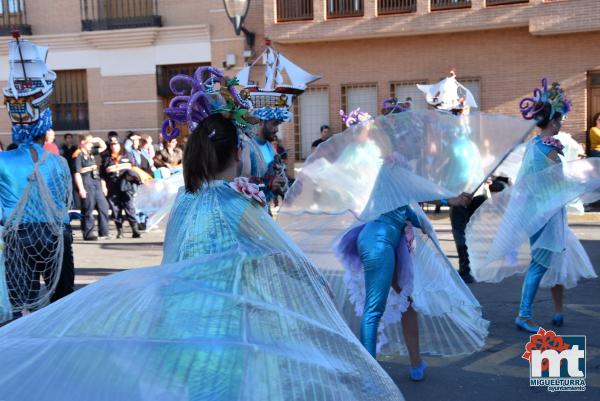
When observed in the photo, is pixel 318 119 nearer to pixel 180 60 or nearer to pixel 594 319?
pixel 180 60

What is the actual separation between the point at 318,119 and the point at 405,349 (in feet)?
49.6

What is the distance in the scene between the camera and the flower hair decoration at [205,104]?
12.0ft

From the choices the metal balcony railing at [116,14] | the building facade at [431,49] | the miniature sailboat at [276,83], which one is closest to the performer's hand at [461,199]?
the miniature sailboat at [276,83]

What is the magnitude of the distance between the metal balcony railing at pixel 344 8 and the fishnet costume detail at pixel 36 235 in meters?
14.7

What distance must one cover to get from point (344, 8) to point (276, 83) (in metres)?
12.3

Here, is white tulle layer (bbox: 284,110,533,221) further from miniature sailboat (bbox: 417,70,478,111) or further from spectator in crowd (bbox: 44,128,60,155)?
miniature sailboat (bbox: 417,70,478,111)

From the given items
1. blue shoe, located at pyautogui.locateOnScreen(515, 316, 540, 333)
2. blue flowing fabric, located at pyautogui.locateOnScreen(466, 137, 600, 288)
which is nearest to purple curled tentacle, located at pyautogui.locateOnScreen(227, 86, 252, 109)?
blue flowing fabric, located at pyautogui.locateOnScreen(466, 137, 600, 288)

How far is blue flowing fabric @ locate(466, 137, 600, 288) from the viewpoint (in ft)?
19.7

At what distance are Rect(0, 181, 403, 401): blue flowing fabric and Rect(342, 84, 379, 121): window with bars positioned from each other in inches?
656

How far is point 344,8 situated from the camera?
64.2ft

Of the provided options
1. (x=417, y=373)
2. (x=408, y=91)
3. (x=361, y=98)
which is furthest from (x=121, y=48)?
(x=417, y=373)

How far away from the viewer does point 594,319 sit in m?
6.53

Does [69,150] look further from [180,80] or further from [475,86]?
[475,86]

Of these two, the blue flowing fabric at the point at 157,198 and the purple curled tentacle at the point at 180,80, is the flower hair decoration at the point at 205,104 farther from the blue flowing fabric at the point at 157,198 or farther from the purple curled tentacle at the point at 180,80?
the blue flowing fabric at the point at 157,198
